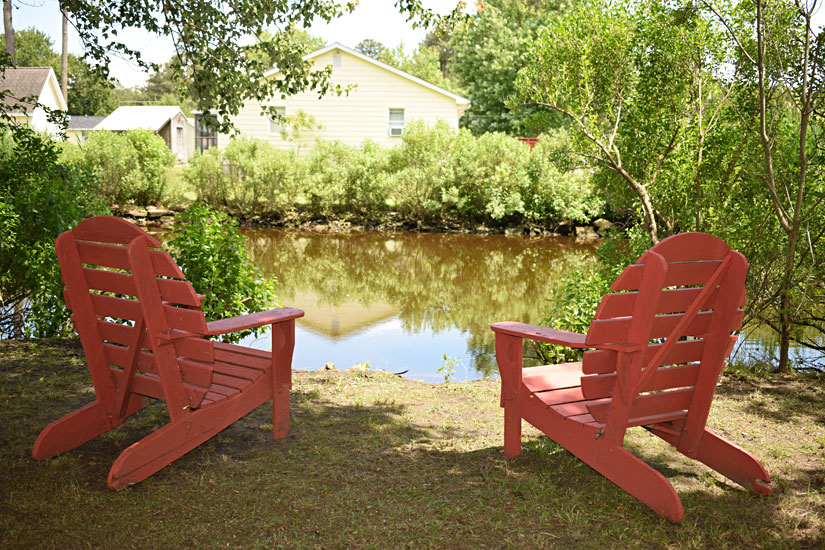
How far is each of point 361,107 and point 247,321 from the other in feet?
88.1

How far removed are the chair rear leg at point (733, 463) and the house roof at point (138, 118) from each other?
5148 centimetres

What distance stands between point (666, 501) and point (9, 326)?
707 cm

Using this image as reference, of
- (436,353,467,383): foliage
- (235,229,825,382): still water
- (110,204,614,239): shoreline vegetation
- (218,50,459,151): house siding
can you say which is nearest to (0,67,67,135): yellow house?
(218,50,459,151): house siding

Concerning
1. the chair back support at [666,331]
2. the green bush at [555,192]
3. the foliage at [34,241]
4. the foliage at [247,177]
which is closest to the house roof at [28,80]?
the foliage at [247,177]

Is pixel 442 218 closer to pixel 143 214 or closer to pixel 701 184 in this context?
pixel 143 214

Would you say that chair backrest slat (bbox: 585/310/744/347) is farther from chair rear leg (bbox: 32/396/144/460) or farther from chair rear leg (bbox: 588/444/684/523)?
chair rear leg (bbox: 32/396/144/460)

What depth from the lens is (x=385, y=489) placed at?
11.5 feet

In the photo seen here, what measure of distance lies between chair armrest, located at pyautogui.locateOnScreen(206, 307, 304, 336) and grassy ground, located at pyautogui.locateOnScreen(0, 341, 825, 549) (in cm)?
79

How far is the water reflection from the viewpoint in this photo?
8.70 meters

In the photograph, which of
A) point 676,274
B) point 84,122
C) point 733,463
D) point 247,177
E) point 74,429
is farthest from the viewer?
point 84,122

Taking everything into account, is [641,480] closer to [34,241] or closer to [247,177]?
[34,241]

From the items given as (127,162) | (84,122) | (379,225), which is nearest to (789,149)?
(379,225)

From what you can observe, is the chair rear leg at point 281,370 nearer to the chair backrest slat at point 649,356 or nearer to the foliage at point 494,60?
the chair backrest slat at point 649,356

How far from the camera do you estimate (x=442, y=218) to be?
2359 cm
